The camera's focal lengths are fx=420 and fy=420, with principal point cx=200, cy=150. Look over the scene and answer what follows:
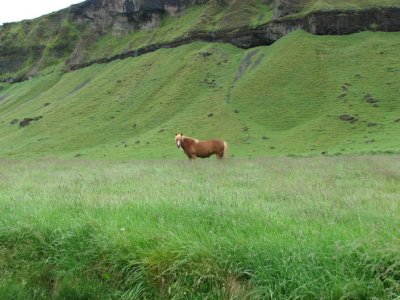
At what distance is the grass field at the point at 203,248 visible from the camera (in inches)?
257

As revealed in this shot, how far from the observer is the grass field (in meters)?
6.52

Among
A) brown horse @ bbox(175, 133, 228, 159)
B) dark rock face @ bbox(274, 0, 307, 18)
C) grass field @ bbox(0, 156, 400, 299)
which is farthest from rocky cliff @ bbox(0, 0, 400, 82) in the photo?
grass field @ bbox(0, 156, 400, 299)

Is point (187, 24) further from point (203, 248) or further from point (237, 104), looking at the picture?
point (203, 248)

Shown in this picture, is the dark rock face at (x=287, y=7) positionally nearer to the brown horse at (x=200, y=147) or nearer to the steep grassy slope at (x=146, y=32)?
the steep grassy slope at (x=146, y=32)

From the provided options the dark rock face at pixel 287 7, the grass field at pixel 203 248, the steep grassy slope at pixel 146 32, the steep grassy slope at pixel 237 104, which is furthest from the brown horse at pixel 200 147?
the steep grassy slope at pixel 146 32

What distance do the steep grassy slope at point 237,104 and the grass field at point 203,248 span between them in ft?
131

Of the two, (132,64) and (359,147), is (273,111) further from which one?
(132,64)

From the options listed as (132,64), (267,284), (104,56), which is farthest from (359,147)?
(104,56)

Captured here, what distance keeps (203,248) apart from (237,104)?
77257 millimetres

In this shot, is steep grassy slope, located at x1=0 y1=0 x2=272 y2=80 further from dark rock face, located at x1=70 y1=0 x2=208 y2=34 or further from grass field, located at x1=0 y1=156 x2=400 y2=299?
grass field, located at x1=0 y1=156 x2=400 y2=299

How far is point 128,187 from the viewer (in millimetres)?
14539

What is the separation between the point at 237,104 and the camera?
8350cm

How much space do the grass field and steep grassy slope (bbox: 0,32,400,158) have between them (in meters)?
39.9

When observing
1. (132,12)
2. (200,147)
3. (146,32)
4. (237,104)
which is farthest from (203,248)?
(132,12)
